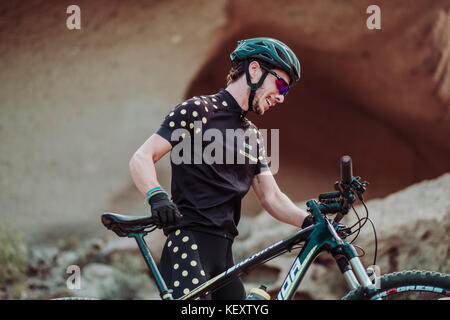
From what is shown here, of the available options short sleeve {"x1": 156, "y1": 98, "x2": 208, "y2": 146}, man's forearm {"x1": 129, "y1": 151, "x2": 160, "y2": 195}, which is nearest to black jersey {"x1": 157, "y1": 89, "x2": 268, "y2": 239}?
short sleeve {"x1": 156, "y1": 98, "x2": 208, "y2": 146}

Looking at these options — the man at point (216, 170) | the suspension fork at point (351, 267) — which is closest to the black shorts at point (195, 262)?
the man at point (216, 170)

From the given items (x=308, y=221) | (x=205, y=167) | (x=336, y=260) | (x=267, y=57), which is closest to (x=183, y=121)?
(x=205, y=167)

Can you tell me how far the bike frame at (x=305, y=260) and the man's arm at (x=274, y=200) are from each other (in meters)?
0.35

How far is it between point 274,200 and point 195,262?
466 mm

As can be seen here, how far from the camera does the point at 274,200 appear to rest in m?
2.29

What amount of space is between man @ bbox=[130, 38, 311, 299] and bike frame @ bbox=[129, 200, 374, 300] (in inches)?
4.8

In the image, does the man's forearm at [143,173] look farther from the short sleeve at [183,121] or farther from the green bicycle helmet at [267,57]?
the green bicycle helmet at [267,57]

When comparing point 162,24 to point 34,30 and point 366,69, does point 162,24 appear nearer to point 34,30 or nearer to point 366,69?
point 34,30

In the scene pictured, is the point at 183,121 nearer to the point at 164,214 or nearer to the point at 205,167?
the point at 205,167

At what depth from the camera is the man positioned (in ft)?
6.51

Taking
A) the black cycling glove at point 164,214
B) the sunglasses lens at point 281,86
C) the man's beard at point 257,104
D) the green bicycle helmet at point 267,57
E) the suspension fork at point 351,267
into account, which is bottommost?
the suspension fork at point 351,267

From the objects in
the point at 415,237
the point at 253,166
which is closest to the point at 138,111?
the point at 415,237

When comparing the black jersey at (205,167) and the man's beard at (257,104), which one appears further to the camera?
the man's beard at (257,104)

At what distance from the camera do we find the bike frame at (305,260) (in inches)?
67.8
